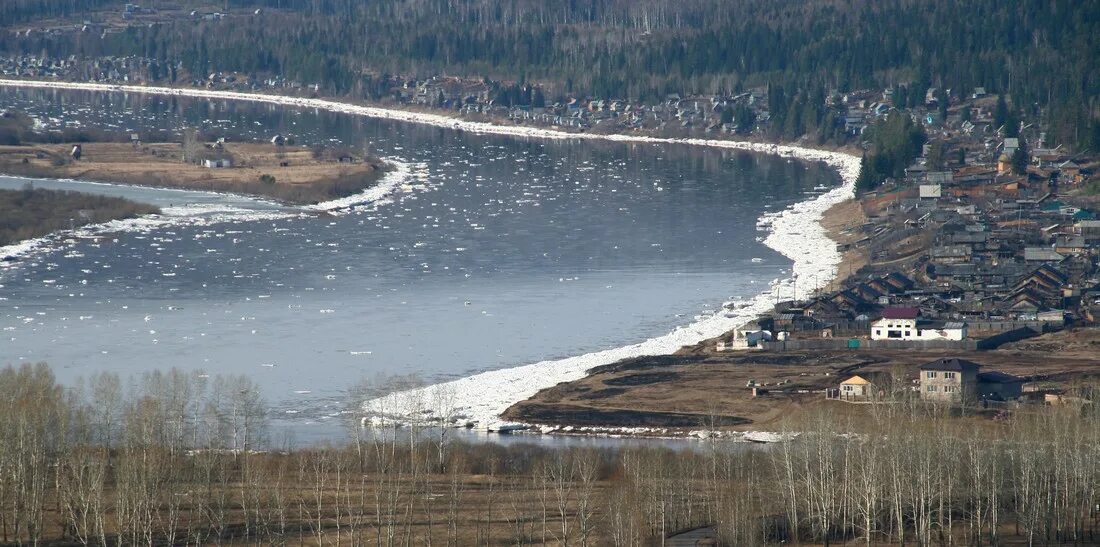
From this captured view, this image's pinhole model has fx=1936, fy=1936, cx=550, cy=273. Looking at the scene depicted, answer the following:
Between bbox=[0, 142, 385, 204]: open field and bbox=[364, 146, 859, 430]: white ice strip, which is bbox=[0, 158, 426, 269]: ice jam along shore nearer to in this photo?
bbox=[0, 142, 385, 204]: open field

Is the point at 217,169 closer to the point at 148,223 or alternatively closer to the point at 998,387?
the point at 148,223

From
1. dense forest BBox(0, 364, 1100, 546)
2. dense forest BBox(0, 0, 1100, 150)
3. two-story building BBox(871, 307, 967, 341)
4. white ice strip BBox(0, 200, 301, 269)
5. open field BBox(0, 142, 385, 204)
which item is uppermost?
dense forest BBox(0, 0, 1100, 150)

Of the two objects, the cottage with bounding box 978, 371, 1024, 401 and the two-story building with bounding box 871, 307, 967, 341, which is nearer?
the cottage with bounding box 978, 371, 1024, 401

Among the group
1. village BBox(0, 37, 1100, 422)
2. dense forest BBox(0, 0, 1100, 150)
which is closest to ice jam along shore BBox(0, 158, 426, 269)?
village BBox(0, 37, 1100, 422)

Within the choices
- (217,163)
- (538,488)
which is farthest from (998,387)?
(217,163)

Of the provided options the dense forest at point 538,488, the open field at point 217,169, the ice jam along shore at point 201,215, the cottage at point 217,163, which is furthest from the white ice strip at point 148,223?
the dense forest at point 538,488

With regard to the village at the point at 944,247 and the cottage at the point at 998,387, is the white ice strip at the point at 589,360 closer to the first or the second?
the village at the point at 944,247
